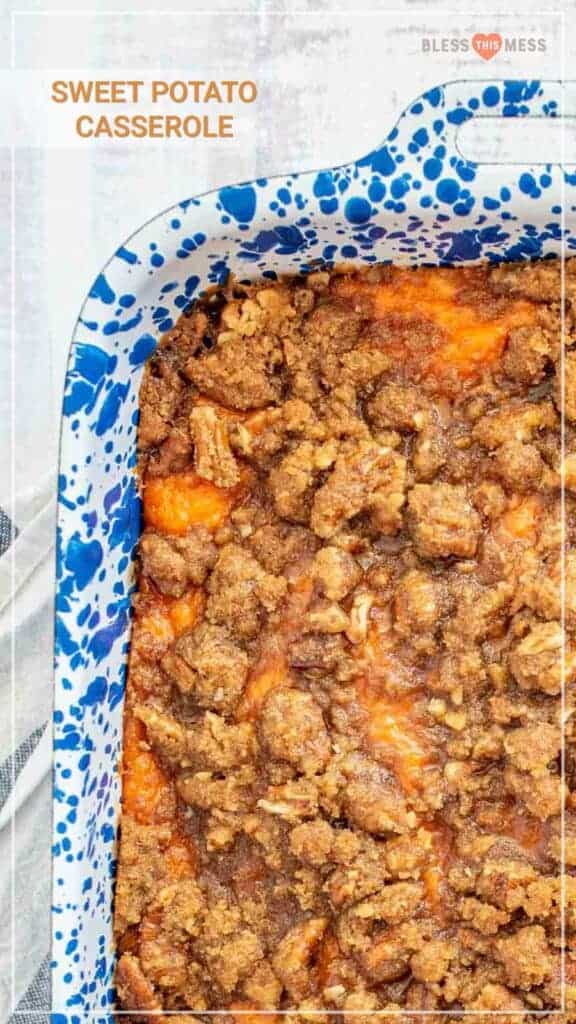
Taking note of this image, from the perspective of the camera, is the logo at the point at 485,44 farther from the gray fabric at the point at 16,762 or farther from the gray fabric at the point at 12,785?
the gray fabric at the point at 16,762

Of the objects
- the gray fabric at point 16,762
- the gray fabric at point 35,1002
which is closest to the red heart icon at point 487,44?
the gray fabric at point 16,762

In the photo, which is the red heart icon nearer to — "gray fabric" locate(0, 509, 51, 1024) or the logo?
the logo

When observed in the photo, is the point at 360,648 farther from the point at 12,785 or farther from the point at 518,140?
the point at 518,140

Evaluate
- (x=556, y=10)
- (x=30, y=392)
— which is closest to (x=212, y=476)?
(x=30, y=392)

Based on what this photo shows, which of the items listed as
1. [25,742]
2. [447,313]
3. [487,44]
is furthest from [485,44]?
[25,742]

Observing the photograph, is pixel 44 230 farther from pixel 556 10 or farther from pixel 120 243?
pixel 556 10
